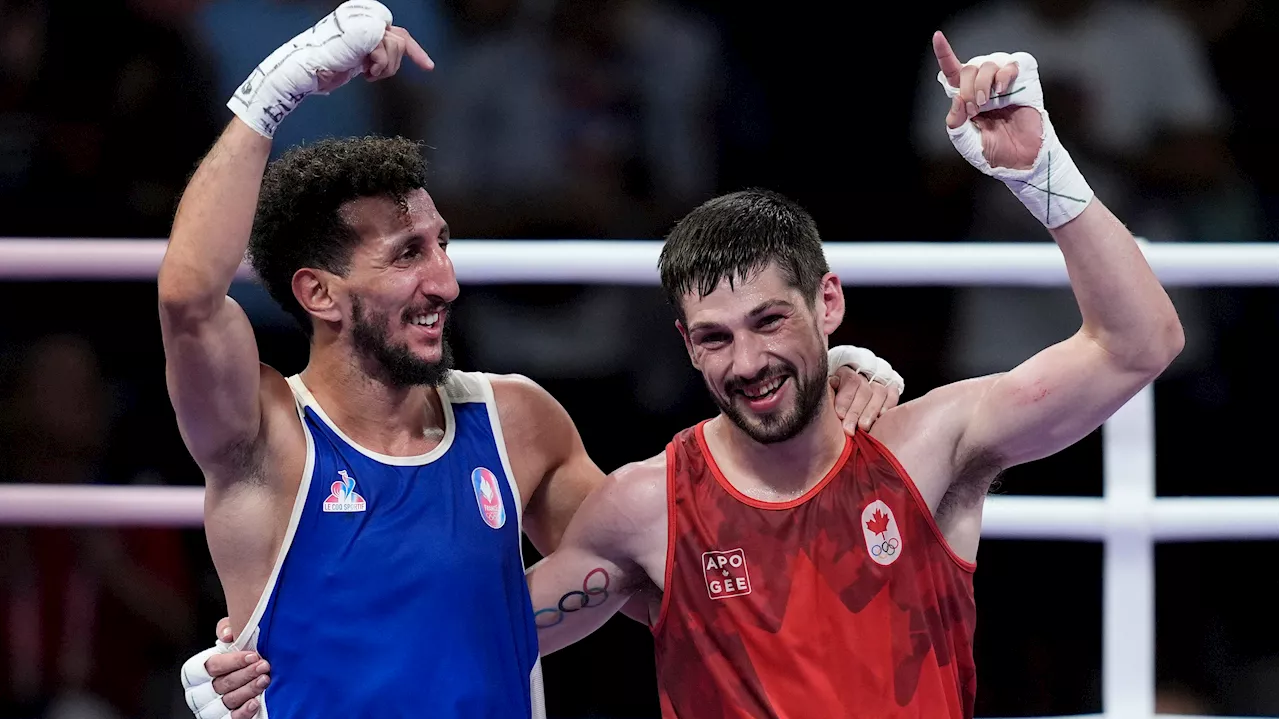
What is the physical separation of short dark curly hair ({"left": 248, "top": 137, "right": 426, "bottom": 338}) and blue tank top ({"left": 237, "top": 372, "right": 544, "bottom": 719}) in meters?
0.20

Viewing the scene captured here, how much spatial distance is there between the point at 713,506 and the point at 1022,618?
1453 millimetres

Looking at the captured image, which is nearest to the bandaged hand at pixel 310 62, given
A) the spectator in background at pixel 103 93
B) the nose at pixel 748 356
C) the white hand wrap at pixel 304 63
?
the white hand wrap at pixel 304 63

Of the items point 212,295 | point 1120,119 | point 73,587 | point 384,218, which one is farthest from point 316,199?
point 1120,119

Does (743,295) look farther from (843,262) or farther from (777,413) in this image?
(843,262)

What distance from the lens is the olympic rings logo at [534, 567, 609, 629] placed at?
2.03 meters

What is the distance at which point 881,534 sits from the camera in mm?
1920

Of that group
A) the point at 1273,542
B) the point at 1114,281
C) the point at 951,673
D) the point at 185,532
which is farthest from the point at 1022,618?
the point at 185,532

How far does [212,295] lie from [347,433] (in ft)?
1.09

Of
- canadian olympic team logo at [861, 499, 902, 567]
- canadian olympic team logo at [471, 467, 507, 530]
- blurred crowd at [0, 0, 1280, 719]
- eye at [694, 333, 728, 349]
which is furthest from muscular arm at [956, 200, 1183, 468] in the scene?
blurred crowd at [0, 0, 1280, 719]

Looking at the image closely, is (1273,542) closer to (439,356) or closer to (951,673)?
(951,673)

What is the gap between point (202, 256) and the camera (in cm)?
173

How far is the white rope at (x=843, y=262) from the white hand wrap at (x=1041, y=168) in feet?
1.65

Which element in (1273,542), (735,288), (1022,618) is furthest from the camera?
(1273,542)

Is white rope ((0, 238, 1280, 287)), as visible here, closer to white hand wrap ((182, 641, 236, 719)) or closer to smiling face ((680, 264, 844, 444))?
smiling face ((680, 264, 844, 444))
